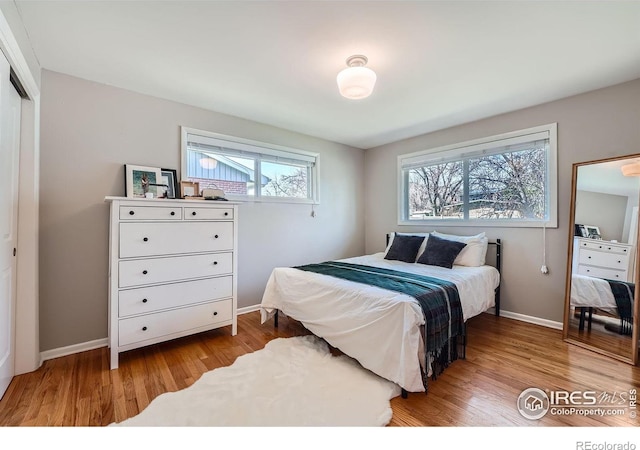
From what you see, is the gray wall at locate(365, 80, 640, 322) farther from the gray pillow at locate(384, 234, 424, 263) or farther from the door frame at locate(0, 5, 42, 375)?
the door frame at locate(0, 5, 42, 375)

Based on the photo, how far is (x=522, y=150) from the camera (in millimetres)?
3078

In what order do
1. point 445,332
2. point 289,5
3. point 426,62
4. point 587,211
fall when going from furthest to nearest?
point 587,211 < point 426,62 < point 445,332 < point 289,5

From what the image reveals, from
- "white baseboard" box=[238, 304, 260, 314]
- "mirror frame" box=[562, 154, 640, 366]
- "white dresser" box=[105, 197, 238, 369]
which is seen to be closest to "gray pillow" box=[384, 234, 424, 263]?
"mirror frame" box=[562, 154, 640, 366]

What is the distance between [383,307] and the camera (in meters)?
1.84

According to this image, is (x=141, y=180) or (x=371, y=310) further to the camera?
(x=141, y=180)

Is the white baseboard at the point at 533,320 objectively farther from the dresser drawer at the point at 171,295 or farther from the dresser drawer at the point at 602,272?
the dresser drawer at the point at 171,295

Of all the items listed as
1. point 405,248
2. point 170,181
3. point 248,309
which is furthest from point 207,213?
point 405,248

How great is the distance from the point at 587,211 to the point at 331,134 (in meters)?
2.93

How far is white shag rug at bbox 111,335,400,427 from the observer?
1485 millimetres

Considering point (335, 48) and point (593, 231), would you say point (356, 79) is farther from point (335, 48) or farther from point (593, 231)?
point (593, 231)

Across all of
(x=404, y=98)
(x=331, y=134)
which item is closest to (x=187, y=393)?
(x=404, y=98)

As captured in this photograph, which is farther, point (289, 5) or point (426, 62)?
point (426, 62)

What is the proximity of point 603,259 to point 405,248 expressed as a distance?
175cm
